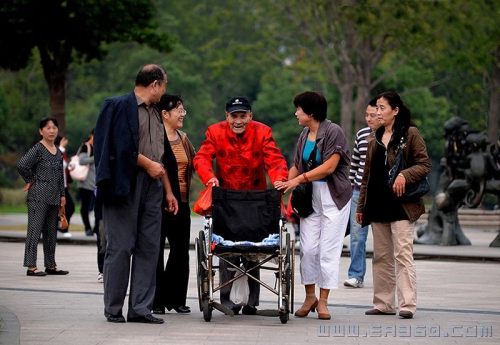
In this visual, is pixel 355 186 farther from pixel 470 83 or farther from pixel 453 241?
pixel 470 83

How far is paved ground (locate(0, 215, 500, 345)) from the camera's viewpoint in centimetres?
906

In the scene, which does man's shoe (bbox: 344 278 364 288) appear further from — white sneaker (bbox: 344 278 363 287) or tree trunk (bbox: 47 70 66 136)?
tree trunk (bbox: 47 70 66 136)

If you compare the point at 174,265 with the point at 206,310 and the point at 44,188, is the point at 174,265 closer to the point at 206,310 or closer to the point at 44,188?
the point at 206,310

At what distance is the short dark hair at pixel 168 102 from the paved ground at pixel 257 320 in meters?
1.83

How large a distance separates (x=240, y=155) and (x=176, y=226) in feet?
3.24

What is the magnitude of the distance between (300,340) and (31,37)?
55.1 feet

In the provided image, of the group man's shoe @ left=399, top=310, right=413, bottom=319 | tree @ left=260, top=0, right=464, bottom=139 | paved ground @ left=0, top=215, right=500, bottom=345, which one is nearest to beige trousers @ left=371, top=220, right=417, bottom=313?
man's shoe @ left=399, top=310, right=413, bottom=319

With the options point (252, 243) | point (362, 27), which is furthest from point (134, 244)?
point (362, 27)

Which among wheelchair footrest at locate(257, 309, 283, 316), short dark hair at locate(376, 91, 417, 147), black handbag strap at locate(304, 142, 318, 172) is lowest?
wheelchair footrest at locate(257, 309, 283, 316)

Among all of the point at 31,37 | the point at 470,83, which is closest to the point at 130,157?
the point at 31,37

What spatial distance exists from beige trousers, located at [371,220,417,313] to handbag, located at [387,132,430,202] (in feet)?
0.74

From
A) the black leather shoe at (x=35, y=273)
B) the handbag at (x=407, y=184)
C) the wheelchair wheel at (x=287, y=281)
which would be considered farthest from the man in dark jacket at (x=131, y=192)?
the black leather shoe at (x=35, y=273)

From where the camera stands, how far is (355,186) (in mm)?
14086

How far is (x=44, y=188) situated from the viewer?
1492 centimetres
